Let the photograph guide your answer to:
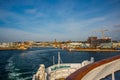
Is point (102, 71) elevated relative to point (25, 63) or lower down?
elevated

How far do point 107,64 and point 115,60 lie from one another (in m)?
0.32

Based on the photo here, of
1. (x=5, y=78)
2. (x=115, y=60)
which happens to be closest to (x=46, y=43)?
(x=5, y=78)

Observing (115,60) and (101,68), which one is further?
(115,60)

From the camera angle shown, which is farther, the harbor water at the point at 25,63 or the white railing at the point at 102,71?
the harbor water at the point at 25,63

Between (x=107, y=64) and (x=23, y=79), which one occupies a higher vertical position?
(x=107, y=64)

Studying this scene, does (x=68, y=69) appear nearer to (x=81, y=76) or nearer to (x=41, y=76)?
(x=41, y=76)

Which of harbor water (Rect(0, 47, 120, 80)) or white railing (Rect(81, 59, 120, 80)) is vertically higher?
white railing (Rect(81, 59, 120, 80))

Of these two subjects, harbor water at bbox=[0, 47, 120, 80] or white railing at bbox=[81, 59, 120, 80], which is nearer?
white railing at bbox=[81, 59, 120, 80]

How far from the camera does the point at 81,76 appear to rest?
2.04m

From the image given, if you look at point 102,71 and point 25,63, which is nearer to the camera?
point 102,71

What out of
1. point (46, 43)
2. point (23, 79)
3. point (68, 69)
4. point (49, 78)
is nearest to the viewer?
point (49, 78)

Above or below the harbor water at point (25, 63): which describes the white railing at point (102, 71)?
above

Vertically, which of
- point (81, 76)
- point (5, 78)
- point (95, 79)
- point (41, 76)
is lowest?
point (5, 78)

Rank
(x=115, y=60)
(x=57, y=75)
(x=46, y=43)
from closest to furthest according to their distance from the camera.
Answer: (x=115, y=60) → (x=57, y=75) → (x=46, y=43)
